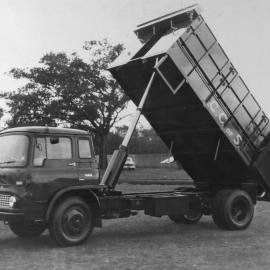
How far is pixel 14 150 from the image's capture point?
30.3 ft

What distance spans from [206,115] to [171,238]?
8.45 ft

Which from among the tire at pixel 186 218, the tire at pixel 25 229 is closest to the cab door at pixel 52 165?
Answer: the tire at pixel 25 229

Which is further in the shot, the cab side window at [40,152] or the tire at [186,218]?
the tire at [186,218]

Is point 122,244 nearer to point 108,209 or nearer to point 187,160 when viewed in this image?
point 108,209

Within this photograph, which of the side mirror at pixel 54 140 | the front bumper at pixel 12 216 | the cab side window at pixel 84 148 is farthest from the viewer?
the cab side window at pixel 84 148

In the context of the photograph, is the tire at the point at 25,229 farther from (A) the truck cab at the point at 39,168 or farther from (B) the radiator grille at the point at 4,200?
(B) the radiator grille at the point at 4,200

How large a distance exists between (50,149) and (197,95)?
3103 mm

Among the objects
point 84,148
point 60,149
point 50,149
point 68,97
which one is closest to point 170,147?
point 84,148

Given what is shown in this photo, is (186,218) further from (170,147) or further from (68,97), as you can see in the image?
(68,97)

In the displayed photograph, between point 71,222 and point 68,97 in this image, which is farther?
point 68,97

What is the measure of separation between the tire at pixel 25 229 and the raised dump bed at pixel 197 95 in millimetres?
3577

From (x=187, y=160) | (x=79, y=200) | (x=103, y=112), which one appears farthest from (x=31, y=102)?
(x=79, y=200)

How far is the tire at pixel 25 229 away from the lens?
10297 mm

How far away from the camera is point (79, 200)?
30.8 ft
